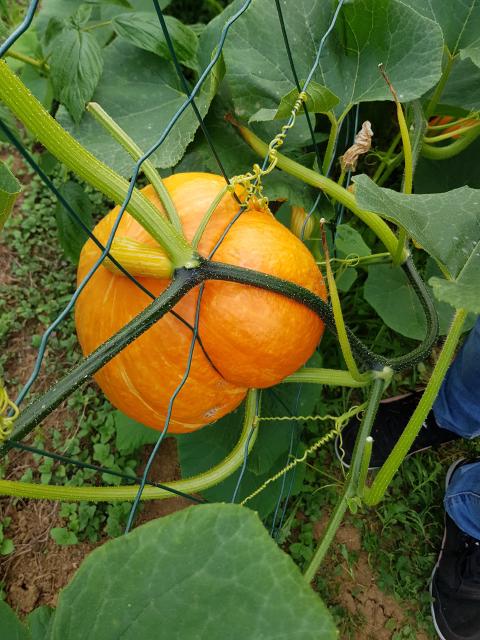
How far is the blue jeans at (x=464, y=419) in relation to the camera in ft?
5.09

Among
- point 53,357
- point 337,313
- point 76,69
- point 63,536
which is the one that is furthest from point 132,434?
point 76,69

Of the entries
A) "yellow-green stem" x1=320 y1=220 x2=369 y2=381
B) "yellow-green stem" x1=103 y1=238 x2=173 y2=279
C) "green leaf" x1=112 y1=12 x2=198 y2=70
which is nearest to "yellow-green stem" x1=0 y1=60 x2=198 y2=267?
"yellow-green stem" x1=103 y1=238 x2=173 y2=279

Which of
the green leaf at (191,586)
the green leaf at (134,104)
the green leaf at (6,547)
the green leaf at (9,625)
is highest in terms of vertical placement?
the green leaf at (134,104)

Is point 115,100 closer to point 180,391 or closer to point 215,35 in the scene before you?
point 215,35

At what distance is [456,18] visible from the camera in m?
1.29

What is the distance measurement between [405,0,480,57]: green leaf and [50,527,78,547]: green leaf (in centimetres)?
165

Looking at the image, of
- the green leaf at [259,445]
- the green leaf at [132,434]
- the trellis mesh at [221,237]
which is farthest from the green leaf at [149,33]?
the green leaf at [132,434]

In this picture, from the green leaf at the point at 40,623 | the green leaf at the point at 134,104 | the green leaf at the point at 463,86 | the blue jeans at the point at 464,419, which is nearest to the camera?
the green leaf at the point at 40,623

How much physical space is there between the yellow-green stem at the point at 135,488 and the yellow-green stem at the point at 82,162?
0.41 metres

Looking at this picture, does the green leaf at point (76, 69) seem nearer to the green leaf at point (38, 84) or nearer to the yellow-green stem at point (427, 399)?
the green leaf at point (38, 84)

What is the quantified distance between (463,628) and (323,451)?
62 centimetres

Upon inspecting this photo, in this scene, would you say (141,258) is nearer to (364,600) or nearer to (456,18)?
(456,18)

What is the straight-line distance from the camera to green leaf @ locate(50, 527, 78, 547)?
5.69ft

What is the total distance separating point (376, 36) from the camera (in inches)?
48.2
